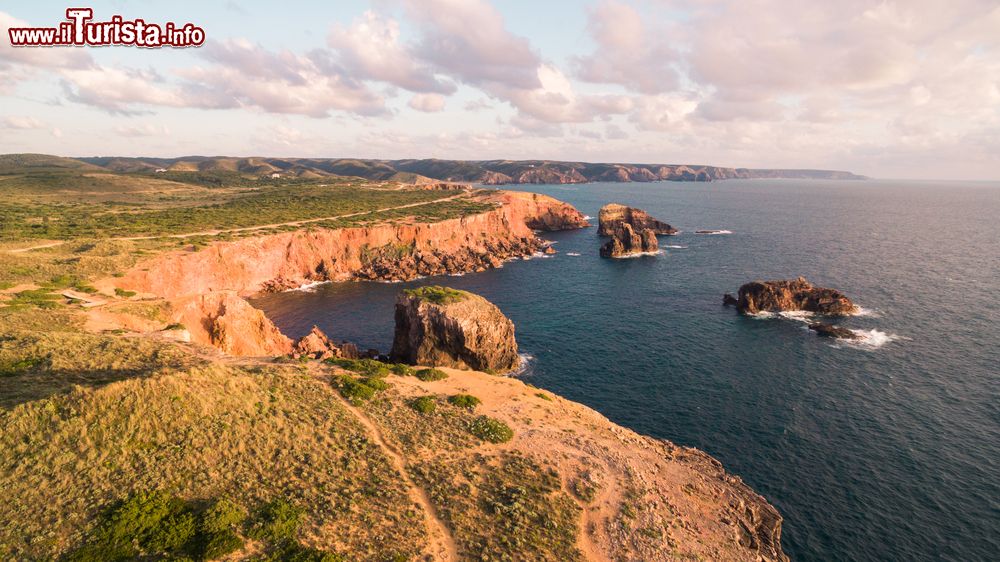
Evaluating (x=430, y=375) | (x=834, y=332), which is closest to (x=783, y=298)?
(x=834, y=332)

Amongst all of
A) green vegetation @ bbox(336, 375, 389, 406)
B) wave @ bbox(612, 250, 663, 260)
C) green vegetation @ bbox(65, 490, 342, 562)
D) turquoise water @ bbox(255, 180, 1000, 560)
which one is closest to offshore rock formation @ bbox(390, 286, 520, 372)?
turquoise water @ bbox(255, 180, 1000, 560)

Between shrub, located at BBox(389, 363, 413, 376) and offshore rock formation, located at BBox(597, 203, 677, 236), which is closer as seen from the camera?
shrub, located at BBox(389, 363, 413, 376)

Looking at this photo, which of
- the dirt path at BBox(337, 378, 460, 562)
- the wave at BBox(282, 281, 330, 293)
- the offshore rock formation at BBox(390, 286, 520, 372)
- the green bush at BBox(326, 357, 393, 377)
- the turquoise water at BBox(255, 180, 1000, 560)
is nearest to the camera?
the dirt path at BBox(337, 378, 460, 562)

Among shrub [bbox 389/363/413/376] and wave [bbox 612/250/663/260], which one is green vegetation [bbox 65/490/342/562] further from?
wave [bbox 612/250/663/260]

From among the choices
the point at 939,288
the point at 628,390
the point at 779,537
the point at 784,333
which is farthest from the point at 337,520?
the point at 939,288

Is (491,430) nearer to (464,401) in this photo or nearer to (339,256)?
(464,401)

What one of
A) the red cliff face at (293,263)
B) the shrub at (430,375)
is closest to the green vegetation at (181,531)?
the shrub at (430,375)

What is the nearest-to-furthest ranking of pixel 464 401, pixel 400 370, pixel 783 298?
1. pixel 464 401
2. pixel 400 370
3. pixel 783 298
